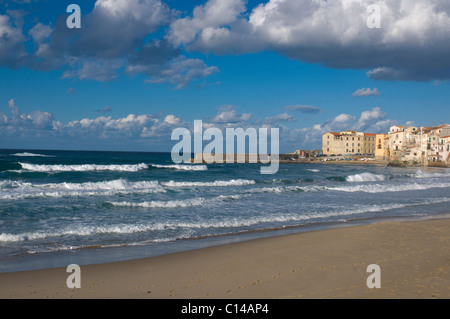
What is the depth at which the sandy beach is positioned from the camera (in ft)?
19.4

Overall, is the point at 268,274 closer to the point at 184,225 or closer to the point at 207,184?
the point at 184,225

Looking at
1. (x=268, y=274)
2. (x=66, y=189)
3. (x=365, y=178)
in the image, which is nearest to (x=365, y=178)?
(x=365, y=178)

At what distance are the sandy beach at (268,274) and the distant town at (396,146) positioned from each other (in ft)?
226

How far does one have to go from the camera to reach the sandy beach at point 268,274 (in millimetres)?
5922

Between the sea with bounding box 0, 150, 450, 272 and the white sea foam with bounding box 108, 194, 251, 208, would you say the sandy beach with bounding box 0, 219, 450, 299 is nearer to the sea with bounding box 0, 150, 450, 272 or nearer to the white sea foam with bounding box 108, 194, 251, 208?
the sea with bounding box 0, 150, 450, 272

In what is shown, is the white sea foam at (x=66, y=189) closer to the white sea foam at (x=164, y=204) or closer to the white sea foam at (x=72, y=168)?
the white sea foam at (x=164, y=204)

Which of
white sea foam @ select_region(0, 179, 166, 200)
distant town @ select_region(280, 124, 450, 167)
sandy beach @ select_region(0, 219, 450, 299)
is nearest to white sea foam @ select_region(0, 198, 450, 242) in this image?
sandy beach @ select_region(0, 219, 450, 299)

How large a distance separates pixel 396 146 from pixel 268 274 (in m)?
87.3

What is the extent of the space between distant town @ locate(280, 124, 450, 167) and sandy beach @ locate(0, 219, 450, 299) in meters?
69.0

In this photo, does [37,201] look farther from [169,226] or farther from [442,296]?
[442,296]

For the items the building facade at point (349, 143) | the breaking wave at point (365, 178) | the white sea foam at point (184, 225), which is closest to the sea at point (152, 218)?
the white sea foam at point (184, 225)

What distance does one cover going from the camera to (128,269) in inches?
289

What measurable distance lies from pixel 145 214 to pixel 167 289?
8671mm

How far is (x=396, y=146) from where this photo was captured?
83.1 metres
